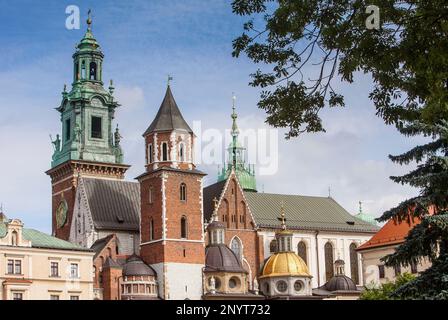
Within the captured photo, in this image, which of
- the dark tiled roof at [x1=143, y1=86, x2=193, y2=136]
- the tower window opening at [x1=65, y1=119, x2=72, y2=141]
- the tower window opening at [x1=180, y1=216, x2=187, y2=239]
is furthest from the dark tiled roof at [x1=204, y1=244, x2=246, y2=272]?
the tower window opening at [x1=65, y1=119, x2=72, y2=141]

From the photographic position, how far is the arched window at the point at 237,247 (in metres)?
72.8

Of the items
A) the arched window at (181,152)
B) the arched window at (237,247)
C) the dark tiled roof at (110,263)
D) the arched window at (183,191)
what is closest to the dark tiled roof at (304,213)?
the arched window at (237,247)

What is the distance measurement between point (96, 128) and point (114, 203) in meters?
10.0

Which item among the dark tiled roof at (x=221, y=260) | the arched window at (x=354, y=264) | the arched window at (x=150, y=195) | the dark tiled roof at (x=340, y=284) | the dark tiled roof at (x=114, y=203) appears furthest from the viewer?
the arched window at (x=354, y=264)

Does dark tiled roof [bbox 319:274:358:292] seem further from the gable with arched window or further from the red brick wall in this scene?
the gable with arched window

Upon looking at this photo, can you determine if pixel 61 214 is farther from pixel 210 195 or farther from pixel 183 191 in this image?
pixel 183 191

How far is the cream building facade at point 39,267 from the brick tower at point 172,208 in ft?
19.9

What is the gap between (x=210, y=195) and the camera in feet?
250

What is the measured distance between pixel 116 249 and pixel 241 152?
33680 millimetres

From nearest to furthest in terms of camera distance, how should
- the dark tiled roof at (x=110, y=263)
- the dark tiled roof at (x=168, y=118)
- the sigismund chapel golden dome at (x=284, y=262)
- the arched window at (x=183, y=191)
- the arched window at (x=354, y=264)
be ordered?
the dark tiled roof at (x=110, y=263)
the arched window at (x=183, y=191)
the dark tiled roof at (x=168, y=118)
the sigismund chapel golden dome at (x=284, y=262)
the arched window at (x=354, y=264)

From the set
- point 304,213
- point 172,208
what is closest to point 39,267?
point 172,208

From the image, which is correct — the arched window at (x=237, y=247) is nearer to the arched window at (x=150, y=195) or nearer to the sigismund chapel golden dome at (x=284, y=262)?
the sigismund chapel golden dome at (x=284, y=262)

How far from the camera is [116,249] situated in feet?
220

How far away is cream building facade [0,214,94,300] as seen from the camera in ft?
181
